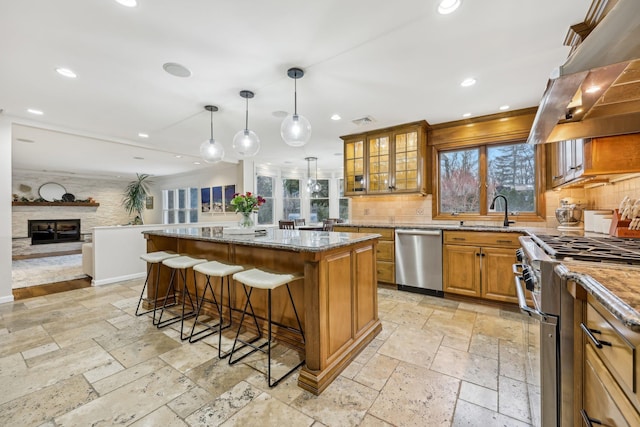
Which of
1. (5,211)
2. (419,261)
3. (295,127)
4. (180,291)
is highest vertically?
(295,127)

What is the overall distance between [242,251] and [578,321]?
7.60 feet

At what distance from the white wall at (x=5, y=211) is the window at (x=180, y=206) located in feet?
15.4

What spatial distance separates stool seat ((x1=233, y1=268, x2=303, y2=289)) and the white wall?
3855mm

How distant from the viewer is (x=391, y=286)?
386 cm

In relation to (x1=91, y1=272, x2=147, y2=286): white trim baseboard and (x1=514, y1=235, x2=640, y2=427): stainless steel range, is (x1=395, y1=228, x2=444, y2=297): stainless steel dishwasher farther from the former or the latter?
(x1=91, y1=272, x2=147, y2=286): white trim baseboard

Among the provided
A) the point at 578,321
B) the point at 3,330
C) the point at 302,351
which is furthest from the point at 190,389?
the point at 3,330

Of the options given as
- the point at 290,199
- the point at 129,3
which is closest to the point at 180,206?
the point at 290,199

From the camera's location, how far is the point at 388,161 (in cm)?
415

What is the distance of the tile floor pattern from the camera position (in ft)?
4.89

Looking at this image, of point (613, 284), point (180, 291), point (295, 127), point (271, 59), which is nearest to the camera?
point (613, 284)

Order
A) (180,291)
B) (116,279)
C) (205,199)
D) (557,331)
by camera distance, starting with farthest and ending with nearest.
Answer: (205,199) < (116,279) < (180,291) < (557,331)

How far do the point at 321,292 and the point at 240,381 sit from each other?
82cm

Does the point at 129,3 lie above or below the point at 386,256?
above

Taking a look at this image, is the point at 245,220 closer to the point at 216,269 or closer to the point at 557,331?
the point at 216,269
